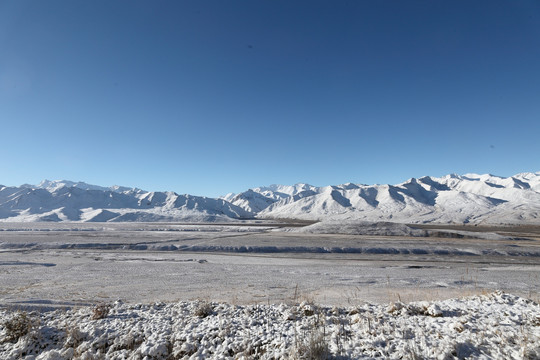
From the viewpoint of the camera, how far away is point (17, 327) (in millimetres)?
7480

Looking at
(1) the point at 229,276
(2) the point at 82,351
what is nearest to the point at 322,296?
(1) the point at 229,276

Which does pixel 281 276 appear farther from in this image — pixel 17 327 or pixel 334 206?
pixel 334 206

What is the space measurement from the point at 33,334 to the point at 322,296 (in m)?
11.9

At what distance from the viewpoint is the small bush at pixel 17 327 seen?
7252 mm

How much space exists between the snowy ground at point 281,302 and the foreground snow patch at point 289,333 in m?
0.03

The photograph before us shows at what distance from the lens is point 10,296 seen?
1482cm

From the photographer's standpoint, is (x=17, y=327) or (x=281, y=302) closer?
(x=17, y=327)

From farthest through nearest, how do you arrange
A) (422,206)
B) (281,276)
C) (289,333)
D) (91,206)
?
1. (91,206)
2. (422,206)
3. (281,276)
4. (289,333)

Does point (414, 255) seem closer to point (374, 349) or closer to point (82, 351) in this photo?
point (374, 349)

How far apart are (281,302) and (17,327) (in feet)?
28.7

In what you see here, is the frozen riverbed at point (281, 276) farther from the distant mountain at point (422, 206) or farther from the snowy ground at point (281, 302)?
the distant mountain at point (422, 206)

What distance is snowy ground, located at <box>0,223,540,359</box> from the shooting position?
615 cm

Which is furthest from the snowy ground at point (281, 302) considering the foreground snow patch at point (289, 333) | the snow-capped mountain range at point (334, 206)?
the snow-capped mountain range at point (334, 206)

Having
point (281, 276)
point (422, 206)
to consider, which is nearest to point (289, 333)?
point (281, 276)
